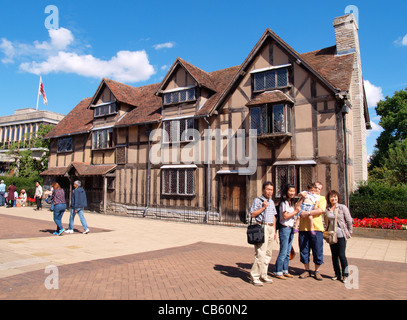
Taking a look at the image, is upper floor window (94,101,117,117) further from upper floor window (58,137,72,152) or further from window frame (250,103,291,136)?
window frame (250,103,291,136)

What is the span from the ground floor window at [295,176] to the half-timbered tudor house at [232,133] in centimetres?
5

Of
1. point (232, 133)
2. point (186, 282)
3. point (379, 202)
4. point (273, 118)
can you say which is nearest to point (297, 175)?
point (273, 118)

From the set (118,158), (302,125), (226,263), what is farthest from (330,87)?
(118,158)

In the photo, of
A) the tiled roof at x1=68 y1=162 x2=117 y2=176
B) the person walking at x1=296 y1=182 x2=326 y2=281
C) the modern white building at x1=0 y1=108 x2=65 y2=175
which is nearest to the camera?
the person walking at x1=296 y1=182 x2=326 y2=281

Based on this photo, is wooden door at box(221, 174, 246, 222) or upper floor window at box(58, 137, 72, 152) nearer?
wooden door at box(221, 174, 246, 222)

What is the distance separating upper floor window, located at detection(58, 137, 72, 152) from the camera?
956 inches

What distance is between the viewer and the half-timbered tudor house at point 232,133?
1415 centimetres

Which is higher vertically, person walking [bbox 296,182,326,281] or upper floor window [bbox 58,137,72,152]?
upper floor window [bbox 58,137,72,152]

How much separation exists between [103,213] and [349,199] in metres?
14.7

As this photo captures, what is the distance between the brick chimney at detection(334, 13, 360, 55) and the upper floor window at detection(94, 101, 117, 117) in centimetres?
1419

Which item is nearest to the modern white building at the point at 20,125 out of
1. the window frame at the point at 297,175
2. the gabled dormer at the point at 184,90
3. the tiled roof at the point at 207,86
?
the tiled roof at the point at 207,86

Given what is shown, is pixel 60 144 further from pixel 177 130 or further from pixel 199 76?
pixel 199 76

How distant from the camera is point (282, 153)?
48.6ft

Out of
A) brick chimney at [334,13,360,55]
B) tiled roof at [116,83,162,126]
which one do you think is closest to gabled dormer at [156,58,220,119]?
tiled roof at [116,83,162,126]
